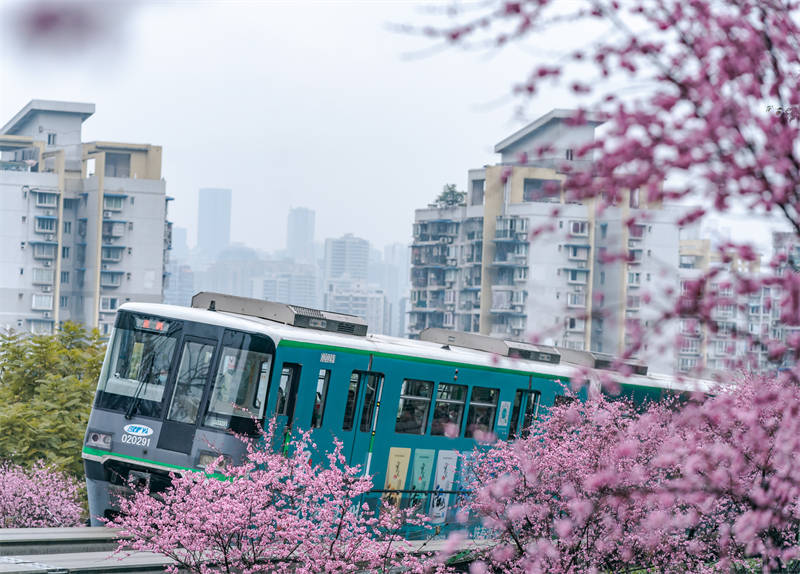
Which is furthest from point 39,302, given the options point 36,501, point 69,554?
point 69,554

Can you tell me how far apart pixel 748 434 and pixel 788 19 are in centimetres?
158

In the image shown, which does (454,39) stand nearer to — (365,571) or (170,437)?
(365,571)

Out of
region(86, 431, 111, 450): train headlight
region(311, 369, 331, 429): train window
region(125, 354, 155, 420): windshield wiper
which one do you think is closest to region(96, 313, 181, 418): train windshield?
region(125, 354, 155, 420): windshield wiper

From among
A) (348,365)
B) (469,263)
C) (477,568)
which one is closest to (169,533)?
(477,568)

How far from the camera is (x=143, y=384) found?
1268 cm

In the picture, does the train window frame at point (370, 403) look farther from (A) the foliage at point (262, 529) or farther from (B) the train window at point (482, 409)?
(A) the foliage at point (262, 529)

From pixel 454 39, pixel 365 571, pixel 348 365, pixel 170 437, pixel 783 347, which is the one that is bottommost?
pixel 365 571

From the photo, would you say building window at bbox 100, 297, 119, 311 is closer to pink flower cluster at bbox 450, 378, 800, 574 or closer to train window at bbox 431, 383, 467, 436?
train window at bbox 431, 383, 467, 436

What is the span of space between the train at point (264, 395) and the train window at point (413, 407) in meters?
0.01

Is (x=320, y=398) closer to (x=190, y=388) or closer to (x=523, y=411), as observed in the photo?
(x=190, y=388)

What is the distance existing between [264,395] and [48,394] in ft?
22.2

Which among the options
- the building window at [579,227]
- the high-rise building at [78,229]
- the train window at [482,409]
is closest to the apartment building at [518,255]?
the building window at [579,227]

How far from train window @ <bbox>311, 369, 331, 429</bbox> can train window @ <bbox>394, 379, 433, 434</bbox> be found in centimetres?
112

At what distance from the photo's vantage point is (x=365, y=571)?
10391mm
